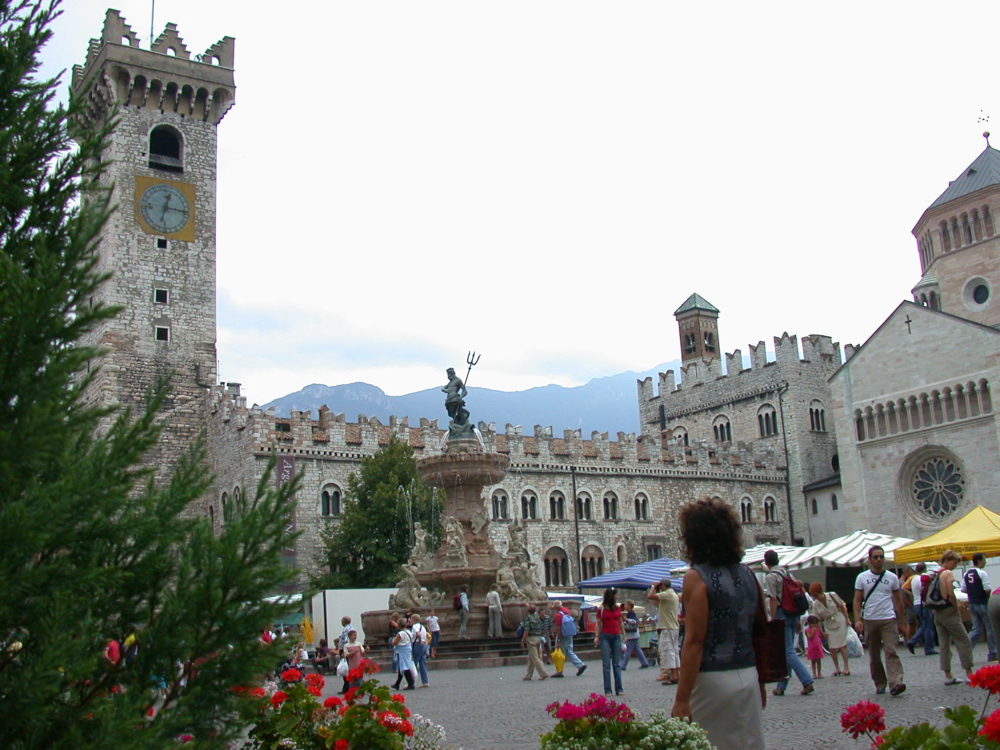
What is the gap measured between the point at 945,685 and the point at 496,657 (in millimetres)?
11839

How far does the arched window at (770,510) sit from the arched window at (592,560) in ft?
35.9

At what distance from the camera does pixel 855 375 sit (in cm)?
4856

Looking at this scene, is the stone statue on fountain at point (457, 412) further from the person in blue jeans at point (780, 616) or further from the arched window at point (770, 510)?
the arched window at point (770, 510)

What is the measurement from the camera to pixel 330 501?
140ft

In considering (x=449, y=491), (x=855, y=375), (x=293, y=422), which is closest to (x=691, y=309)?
(x=855, y=375)

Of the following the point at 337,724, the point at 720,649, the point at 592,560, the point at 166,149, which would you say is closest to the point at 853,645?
the point at 337,724

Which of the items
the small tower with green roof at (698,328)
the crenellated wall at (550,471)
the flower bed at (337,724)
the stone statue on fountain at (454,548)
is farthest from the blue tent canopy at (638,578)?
the small tower with green roof at (698,328)

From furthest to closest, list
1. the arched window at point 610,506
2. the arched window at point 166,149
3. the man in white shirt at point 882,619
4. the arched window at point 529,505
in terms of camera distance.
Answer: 1. the arched window at point 610,506
2. the arched window at point 529,505
3. the arched window at point 166,149
4. the man in white shirt at point 882,619

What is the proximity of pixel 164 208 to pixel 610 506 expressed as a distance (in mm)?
24828

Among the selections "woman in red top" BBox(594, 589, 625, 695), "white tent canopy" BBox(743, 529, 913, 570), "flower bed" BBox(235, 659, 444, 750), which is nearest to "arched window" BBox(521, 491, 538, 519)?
"white tent canopy" BBox(743, 529, 913, 570)

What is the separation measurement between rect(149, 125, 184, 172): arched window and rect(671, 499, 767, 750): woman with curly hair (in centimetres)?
4319

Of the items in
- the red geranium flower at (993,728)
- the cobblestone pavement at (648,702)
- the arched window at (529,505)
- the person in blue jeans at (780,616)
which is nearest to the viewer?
the red geranium flower at (993,728)

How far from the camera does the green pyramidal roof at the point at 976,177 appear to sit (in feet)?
179

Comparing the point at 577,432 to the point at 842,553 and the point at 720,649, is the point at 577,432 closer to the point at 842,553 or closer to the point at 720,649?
the point at 842,553
